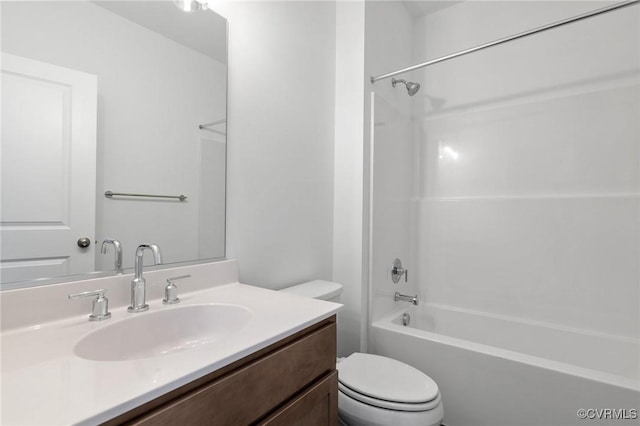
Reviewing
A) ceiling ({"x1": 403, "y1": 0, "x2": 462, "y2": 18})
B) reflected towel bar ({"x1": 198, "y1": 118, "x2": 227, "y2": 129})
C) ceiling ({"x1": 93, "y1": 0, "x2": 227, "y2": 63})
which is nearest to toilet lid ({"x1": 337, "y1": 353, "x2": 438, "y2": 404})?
reflected towel bar ({"x1": 198, "y1": 118, "x2": 227, "y2": 129})

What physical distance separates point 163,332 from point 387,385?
83cm

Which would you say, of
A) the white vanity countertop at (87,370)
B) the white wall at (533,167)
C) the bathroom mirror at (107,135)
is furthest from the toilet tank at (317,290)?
the white wall at (533,167)

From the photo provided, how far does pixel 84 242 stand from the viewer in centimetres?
88

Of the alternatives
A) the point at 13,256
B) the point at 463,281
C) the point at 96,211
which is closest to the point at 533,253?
the point at 463,281

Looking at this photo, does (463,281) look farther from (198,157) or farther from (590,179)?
(198,157)

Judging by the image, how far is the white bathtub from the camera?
1185 millimetres

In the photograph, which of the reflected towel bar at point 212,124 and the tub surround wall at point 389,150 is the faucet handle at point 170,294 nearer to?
the reflected towel bar at point 212,124

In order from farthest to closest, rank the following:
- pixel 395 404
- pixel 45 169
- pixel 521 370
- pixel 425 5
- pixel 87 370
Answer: pixel 425 5 < pixel 521 370 < pixel 395 404 < pixel 45 169 < pixel 87 370

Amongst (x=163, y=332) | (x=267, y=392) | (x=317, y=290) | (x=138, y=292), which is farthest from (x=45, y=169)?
(x=317, y=290)

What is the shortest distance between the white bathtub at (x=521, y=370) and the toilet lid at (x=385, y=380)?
311mm

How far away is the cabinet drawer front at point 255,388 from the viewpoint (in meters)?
0.55

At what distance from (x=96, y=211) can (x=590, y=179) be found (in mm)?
2466

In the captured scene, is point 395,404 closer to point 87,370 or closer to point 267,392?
point 267,392

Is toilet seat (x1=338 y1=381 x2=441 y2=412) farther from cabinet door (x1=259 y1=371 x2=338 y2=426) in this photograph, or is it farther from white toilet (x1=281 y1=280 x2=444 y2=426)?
cabinet door (x1=259 y1=371 x2=338 y2=426)
